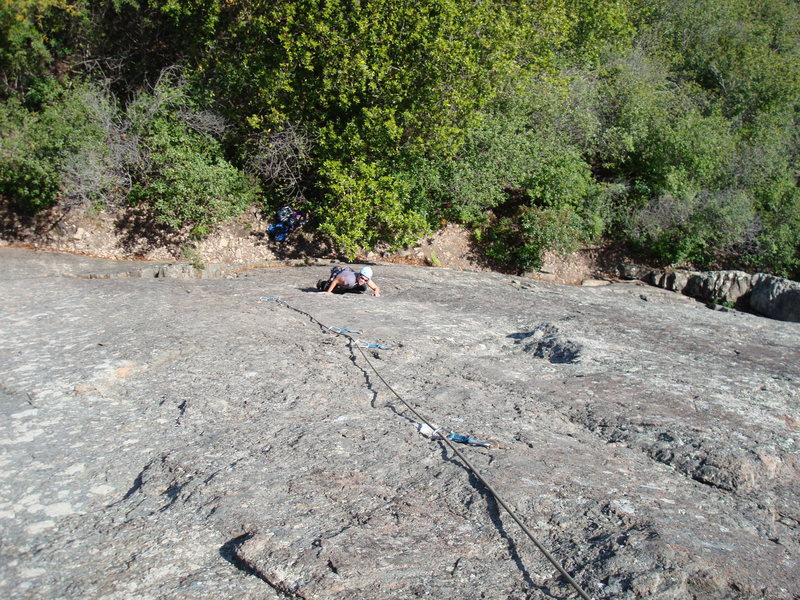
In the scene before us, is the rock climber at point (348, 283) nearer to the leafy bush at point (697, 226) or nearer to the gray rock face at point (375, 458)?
the gray rock face at point (375, 458)

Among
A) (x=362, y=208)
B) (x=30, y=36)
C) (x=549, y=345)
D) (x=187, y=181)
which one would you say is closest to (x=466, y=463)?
(x=549, y=345)

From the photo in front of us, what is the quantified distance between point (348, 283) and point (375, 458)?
255 inches

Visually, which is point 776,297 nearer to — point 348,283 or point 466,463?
point 348,283

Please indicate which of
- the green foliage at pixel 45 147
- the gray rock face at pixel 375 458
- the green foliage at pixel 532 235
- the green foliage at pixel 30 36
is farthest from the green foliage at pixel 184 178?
the green foliage at pixel 532 235

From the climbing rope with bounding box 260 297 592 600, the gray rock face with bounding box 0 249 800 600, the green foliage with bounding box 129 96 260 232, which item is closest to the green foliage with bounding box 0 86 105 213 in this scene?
the green foliage with bounding box 129 96 260 232

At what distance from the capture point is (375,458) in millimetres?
4598

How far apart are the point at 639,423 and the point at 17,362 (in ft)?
19.3

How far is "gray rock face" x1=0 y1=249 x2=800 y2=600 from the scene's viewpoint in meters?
3.38

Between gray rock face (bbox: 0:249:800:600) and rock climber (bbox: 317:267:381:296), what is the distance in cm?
195

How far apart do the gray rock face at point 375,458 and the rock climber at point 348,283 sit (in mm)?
1952

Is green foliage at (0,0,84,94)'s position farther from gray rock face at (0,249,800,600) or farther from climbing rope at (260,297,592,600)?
climbing rope at (260,297,592,600)

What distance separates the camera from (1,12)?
14.4 metres

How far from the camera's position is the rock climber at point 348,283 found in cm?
1084

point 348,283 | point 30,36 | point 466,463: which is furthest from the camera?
point 30,36
